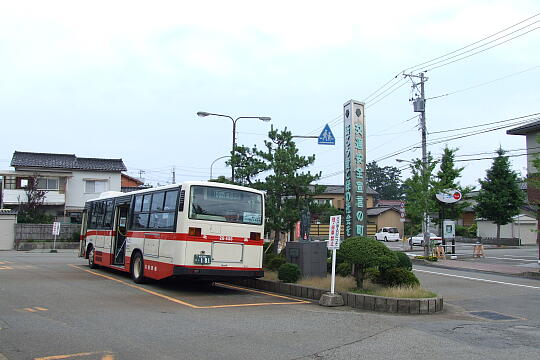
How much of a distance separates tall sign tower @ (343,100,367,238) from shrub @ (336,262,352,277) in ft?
5.37

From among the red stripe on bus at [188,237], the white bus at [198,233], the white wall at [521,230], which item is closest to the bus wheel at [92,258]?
the white bus at [198,233]

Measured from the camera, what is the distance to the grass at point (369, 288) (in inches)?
413

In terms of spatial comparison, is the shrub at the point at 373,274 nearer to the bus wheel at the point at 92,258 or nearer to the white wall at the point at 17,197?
the bus wheel at the point at 92,258

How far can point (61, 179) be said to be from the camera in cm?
4441

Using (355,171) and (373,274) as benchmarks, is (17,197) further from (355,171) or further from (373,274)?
(373,274)

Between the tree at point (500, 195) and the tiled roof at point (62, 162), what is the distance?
3503cm

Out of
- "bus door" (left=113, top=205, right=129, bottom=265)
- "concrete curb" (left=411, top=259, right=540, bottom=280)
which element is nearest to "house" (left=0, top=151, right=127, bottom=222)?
"bus door" (left=113, top=205, right=129, bottom=265)

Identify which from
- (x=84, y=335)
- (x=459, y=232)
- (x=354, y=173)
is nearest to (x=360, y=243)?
(x=354, y=173)

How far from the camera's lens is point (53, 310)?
8953 mm

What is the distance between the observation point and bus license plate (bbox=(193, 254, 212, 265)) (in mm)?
11781

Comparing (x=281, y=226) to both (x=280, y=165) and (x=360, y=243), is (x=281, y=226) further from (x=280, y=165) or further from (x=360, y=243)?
(x=360, y=243)

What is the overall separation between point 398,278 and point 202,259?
5061 millimetres

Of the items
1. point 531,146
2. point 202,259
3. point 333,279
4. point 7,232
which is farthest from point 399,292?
point 7,232

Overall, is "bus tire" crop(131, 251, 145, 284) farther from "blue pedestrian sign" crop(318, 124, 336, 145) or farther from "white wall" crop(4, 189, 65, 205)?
"white wall" crop(4, 189, 65, 205)
